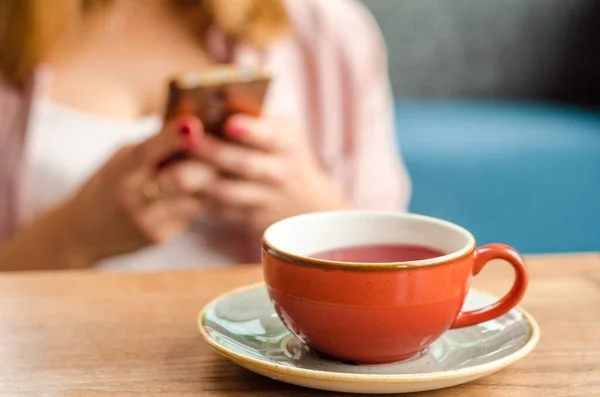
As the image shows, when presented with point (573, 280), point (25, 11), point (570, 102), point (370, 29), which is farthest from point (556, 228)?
point (25, 11)

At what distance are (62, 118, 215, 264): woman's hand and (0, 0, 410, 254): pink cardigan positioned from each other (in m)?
0.34

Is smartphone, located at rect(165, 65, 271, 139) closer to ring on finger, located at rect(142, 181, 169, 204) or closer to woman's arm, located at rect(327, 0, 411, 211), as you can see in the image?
ring on finger, located at rect(142, 181, 169, 204)

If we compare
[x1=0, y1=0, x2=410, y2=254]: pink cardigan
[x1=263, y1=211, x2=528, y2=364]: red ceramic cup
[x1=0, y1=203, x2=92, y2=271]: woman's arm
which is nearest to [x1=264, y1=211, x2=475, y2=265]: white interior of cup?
[x1=263, y1=211, x2=528, y2=364]: red ceramic cup

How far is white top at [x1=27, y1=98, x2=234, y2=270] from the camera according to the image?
1134mm

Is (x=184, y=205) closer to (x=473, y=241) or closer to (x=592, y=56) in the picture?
(x=473, y=241)

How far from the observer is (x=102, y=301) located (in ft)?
1.71

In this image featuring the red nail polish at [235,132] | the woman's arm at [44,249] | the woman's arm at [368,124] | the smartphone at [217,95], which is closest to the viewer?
the smartphone at [217,95]

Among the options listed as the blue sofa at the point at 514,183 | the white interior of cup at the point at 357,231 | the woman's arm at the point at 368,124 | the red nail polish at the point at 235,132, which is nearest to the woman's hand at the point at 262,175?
the red nail polish at the point at 235,132

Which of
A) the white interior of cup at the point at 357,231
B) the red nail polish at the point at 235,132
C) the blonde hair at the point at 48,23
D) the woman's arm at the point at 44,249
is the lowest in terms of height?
the woman's arm at the point at 44,249

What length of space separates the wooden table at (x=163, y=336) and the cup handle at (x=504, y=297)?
30mm

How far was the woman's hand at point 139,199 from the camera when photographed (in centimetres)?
89

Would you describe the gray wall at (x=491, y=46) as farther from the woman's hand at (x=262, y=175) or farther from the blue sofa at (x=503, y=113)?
the woman's hand at (x=262, y=175)

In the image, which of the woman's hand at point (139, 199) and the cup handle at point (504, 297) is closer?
the cup handle at point (504, 297)

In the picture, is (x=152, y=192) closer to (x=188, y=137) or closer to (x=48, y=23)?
(x=188, y=137)
